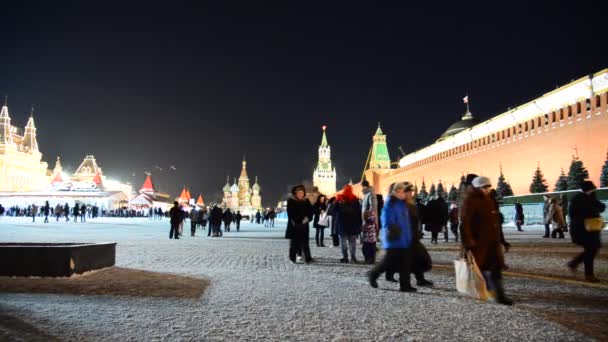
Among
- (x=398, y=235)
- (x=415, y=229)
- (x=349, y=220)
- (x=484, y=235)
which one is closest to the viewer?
(x=484, y=235)

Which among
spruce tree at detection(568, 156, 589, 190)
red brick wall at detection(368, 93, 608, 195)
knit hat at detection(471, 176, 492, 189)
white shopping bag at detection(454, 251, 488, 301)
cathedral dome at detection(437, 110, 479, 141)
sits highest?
cathedral dome at detection(437, 110, 479, 141)

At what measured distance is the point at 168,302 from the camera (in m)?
4.68

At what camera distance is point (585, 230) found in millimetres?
6371

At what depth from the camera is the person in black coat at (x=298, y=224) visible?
8648 millimetres

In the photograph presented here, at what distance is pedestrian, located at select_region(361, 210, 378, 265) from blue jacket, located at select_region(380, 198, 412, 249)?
2.97m

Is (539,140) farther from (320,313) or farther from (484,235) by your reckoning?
(320,313)

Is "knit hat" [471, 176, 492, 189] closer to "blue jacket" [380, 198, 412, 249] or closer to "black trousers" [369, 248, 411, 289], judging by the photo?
"blue jacket" [380, 198, 412, 249]

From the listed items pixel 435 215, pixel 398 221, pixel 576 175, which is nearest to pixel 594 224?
pixel 398 221

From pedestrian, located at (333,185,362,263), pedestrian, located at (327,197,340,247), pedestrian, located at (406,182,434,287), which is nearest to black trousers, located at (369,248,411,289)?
pedestrian, located at (406,182,434,287)

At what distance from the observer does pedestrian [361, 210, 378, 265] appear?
8570 mm

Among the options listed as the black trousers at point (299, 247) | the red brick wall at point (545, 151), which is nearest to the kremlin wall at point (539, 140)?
the red brick wall at point (545, 151)

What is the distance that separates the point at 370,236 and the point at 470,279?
3.69m

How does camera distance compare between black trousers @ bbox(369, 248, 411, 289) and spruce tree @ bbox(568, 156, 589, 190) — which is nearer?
black trousers @ bbox(369, 248, 411, 289)

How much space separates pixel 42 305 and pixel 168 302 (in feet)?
→ 3.44
